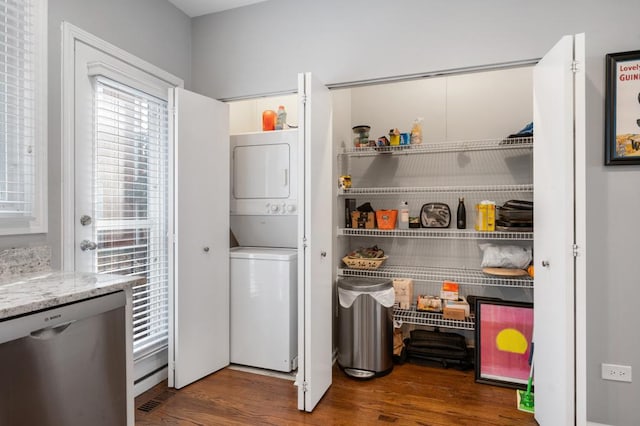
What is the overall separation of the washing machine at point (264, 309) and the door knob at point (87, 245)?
1014mm

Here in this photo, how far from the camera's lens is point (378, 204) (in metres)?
3.37

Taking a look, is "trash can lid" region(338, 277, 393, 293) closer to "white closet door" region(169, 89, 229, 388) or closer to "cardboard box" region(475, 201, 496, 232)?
"cardboard box" region(475, 201, 496, 232)

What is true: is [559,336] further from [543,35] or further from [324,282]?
[543,35]

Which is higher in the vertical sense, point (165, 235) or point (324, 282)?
point (165, 235)

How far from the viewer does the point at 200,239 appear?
2.55 meters

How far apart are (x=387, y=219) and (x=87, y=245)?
2194 millimetres

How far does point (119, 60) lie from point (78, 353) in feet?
5.98

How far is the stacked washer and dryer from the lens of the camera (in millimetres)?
2686

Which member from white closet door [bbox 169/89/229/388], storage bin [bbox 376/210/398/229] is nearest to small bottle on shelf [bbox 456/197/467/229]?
storage bin [bbox 376/210/398/229]

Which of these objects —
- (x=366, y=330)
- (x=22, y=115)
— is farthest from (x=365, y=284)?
(x=22, y=115)

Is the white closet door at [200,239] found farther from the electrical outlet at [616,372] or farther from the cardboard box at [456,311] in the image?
the electrical outlet at [616,372]

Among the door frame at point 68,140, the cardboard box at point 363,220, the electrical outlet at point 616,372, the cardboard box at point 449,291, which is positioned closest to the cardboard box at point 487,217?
the cardboard box at point 449,291

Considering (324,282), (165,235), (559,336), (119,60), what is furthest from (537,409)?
(119,60)

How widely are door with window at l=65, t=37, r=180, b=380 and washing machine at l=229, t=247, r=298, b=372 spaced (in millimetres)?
536
